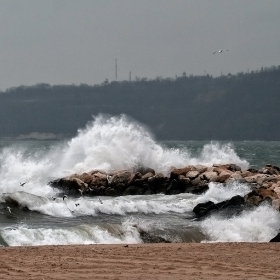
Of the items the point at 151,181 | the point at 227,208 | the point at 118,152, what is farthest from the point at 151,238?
the point at 118,152

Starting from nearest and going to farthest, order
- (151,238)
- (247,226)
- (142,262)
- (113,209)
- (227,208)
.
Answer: (142,262), (151,238), (247,226), (227,208), (113,209)

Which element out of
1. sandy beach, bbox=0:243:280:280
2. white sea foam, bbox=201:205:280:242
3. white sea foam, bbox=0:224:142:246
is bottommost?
white sea foam, bbox=201:205:280:242

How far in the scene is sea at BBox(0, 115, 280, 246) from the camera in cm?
1733

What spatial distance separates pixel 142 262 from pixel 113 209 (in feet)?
33.4

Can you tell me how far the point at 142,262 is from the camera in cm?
1260

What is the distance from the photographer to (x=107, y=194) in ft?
95.2

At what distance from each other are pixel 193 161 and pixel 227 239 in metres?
19.7

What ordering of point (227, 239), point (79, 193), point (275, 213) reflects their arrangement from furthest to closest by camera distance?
point (79, 193) < point (275, 213) < point (227, 239)

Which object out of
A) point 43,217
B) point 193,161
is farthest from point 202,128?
point 43,217

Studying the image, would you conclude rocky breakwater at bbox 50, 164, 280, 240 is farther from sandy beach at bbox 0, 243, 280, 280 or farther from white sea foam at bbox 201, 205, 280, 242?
sandy beach at bbox 0, 243, 280, 280

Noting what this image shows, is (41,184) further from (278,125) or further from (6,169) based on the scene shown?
(278,125)

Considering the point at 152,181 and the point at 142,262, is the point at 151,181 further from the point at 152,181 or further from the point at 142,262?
the point at 142,262

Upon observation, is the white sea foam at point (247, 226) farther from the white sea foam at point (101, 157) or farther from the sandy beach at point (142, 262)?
the white sea foam at point (101, 157)

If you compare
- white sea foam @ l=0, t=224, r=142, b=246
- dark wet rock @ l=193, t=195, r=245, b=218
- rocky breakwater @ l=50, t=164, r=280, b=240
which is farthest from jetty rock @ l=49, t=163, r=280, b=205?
white sea foam @ l=0, t=224, r=142, b=246
